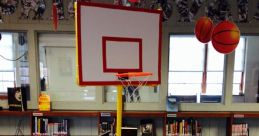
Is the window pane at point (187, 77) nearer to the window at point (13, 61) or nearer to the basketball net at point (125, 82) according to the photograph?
the basketball net at point (125, 82)

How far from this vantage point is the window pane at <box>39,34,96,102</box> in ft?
11.6

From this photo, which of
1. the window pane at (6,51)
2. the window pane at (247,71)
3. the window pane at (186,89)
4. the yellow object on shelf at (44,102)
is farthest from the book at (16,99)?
the window pane at (247,71)

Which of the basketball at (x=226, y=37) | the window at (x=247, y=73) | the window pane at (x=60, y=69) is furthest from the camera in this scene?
the window at (x=247, y=73)

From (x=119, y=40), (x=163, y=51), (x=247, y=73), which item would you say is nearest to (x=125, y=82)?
(x=119, y=40)

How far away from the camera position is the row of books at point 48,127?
11.1 feet

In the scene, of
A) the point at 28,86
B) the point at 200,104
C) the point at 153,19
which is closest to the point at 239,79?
the point at 200,104

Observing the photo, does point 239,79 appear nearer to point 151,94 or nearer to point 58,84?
point 151,94

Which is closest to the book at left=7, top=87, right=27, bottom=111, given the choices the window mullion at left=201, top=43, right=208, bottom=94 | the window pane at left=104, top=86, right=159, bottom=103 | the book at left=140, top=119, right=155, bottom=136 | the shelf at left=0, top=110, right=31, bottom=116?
the shelf at left=0, top=110, right=31, bottom=116

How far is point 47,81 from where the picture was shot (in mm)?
3609

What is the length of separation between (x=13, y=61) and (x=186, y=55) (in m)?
2.94

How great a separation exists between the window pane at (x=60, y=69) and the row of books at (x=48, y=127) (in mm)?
352

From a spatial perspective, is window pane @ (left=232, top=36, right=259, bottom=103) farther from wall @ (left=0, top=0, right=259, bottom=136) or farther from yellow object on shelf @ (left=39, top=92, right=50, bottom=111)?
yellow object on shelf @ (left=39, top=92, right=50, bottom=111)

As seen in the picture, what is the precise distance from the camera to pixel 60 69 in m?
3.60

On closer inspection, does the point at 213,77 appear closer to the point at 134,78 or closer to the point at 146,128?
the point at 146,128
